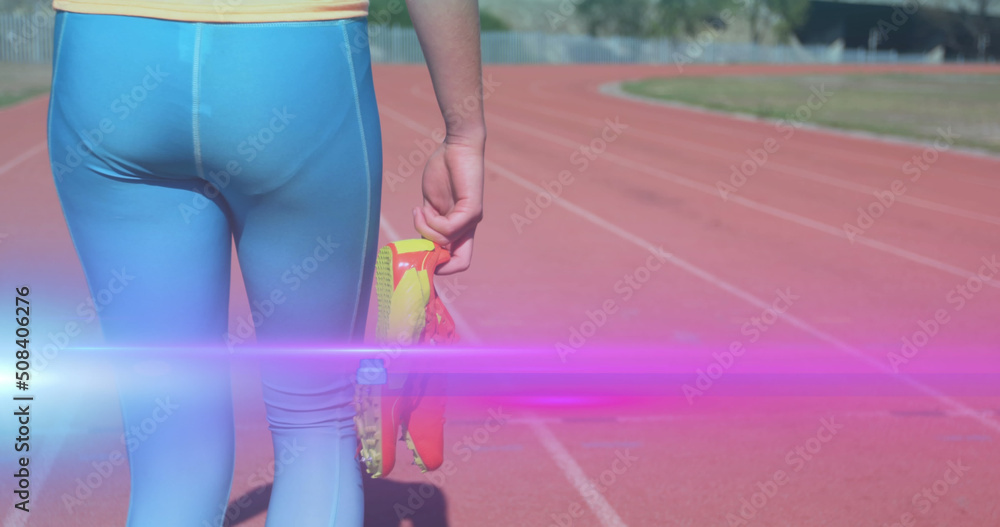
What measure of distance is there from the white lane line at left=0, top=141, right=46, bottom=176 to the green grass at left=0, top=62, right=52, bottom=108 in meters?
6.58

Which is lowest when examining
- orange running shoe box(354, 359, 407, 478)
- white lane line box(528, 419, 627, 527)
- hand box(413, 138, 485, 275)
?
white lane line box(528, 419, 627, 527)

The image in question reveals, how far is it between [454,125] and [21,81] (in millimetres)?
27554

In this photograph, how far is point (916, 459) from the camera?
3389mm

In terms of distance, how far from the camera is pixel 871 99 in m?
26.5

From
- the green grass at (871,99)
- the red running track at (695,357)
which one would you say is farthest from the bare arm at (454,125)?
the green grass at (871,99)

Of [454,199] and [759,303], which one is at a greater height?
[454,199]

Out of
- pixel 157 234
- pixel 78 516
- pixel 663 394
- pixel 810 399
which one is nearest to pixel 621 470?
pixel 663 394

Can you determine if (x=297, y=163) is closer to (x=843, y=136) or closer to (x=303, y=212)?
(x=303, y=212)

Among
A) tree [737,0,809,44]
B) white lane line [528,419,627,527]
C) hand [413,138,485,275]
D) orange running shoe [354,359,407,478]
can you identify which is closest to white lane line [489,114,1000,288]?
white lane line [528,419,627,527]

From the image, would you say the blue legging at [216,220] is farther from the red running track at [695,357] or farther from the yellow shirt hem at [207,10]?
the red running track at [695,357]

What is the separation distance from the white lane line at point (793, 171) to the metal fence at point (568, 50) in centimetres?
2154

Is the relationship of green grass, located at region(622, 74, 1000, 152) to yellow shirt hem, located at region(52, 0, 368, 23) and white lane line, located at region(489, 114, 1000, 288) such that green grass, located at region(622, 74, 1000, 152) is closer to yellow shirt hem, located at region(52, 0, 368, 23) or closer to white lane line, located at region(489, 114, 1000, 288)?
white lane line, located at region(489, 114, 1000, 288)

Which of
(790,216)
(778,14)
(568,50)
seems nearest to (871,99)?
(790,216)

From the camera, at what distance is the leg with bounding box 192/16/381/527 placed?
127 cm
